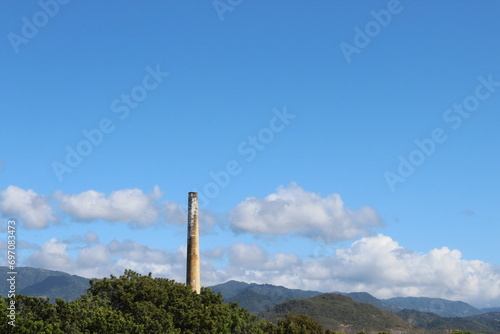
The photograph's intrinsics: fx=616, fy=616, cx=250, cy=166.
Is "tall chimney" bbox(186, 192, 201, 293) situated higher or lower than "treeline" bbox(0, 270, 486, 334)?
higher

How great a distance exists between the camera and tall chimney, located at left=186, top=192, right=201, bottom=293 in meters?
82.7

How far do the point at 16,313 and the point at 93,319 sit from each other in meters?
6.75

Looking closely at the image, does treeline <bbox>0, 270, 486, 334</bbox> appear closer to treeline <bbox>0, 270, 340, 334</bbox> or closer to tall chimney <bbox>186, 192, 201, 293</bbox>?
treeline <bbox>0, 270, 340, 334</bbox>

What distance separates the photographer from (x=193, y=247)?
83.9 m

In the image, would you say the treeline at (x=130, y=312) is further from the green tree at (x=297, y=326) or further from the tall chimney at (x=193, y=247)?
the green tree at (x=297, y=326)

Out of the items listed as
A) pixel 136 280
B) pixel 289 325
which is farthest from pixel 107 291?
pixel 289 325

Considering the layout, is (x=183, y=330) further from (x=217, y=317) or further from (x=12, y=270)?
(x=12, y=270)

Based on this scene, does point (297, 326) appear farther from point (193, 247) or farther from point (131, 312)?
point (131, 312)

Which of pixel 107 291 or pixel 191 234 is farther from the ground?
pixel 191 234

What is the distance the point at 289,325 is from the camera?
99125 millimetres

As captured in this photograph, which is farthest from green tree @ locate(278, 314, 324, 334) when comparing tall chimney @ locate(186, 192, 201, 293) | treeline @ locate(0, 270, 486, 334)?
treeline @ locate(0, 270, 486, 334)

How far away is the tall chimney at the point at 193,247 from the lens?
82.7 meters

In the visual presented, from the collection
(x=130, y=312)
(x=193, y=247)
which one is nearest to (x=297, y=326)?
(x=193, y=247)

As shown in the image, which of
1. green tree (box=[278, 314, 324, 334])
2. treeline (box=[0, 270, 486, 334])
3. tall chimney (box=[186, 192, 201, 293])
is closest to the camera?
treeline (box=[0, 270, 486, 334])
